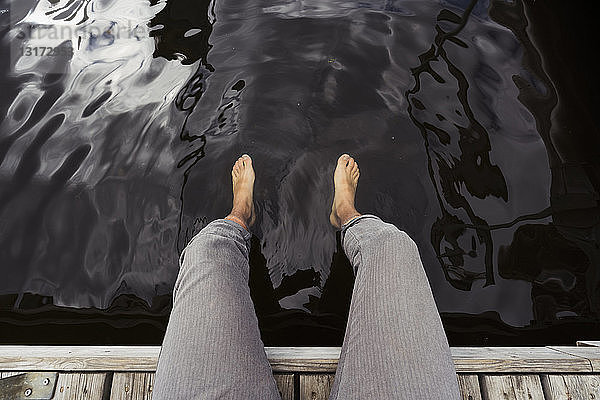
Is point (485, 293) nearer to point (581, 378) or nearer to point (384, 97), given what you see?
point (581, 378)

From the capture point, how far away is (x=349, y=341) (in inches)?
40.5

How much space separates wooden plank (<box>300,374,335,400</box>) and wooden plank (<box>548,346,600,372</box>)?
714 millimetres

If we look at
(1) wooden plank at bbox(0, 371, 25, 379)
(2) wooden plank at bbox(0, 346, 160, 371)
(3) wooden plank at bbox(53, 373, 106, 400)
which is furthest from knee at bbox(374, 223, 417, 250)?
(1) wooden plank at bbox(0, 371, 25, 379)

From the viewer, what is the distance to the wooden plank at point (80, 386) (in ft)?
4.00

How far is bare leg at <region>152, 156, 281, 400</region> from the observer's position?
0.92 metres

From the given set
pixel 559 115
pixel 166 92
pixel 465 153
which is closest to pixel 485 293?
pixel 465 153

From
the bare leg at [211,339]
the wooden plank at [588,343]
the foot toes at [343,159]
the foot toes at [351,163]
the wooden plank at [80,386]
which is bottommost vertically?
the wooden plank at [588,343]

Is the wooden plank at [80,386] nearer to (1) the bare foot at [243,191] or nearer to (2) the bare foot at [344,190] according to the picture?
(1) the bare foot at [243,191]

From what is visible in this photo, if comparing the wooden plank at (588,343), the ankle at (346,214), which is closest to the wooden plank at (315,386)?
the ankle at (346,214)

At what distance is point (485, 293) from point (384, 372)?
0.85 meters

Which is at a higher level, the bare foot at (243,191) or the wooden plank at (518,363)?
the bare foot at (243,191)

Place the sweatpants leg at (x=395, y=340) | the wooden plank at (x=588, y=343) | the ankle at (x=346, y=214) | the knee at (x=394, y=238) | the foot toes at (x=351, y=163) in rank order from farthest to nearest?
the foot toes at (x=351, y=163) → the ankle at (x=346, y=214) → the wooden plank at (x=588, y=343) → the knee at (x=394, y=238) → the sweatpants leg at (x=395, y=340)

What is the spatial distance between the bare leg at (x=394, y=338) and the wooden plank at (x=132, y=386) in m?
0.54

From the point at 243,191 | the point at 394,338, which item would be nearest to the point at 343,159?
the point at 243,191
